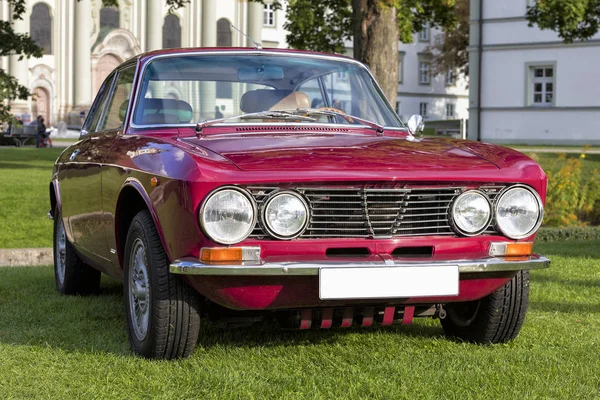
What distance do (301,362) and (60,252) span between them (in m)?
3.39

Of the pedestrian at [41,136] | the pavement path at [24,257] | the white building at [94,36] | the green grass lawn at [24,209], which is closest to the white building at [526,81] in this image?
the white building at [94,36]

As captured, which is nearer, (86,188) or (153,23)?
(86,188)

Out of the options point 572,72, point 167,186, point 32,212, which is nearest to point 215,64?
point 167,186

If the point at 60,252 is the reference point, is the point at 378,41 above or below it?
above

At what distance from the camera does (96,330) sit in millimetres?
6258

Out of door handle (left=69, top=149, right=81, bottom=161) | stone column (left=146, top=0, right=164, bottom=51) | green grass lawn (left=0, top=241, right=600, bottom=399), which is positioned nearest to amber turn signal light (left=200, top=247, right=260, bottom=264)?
green grass lawn (left=0, top=241, right=600, bottom=399)

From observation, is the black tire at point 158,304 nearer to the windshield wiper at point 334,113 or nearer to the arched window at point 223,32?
the windshield wiper at point 334,113

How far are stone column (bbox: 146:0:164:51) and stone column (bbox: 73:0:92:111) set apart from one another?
11.4 feet

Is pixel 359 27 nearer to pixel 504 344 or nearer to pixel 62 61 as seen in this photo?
pixel 504 344

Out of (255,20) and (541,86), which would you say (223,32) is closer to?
(255,20)

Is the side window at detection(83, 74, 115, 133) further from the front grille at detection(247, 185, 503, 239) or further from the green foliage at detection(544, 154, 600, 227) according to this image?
the green foliage at detection(544, 154, 600, 227)

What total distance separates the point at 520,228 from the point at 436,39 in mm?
64136

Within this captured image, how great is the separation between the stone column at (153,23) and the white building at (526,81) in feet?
82.3

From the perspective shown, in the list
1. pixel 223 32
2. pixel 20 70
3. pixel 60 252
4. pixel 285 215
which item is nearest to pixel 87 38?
pixel 20 70
